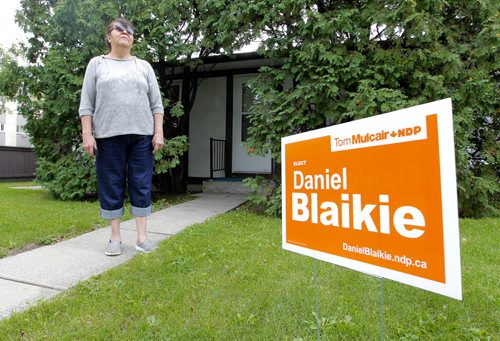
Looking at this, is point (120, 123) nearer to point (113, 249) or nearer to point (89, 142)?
point (89, 142)

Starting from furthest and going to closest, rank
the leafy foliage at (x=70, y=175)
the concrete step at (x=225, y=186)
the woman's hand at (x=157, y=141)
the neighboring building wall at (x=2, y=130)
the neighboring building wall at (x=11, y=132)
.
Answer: the neighboring building wall at (x=11, y=132)
the neighboring building wall at (x=2, y=130)
the concrete step at (x=225, y=186)
the leafy foliage at (x=70, y=175)
the woman's hand at (x=157, y=141)

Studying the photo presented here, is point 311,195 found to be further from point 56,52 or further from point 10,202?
point 10,202

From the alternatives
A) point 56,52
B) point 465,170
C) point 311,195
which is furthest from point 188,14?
point 311,195

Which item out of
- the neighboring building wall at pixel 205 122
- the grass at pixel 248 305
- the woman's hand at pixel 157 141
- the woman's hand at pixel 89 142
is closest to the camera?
the grass at pixel 248 305

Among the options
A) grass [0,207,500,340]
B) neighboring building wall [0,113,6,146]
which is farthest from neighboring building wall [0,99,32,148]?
grass [0,207,500,340]

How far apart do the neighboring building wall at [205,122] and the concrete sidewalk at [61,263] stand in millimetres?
4021

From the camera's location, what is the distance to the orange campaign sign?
3.83ft

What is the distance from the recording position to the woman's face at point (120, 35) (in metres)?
2.93

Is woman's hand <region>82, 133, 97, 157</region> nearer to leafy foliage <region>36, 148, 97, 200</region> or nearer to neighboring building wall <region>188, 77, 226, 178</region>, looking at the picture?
leafy foliage <region>36, 148, 97, 200</region>

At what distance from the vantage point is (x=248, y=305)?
7.16 feet

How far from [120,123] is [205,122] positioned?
5765 millimetres

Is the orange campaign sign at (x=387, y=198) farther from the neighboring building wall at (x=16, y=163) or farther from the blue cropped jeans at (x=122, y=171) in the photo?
the neighboring building wall at (x=16, y=163)

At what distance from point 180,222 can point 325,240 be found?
3.14 m

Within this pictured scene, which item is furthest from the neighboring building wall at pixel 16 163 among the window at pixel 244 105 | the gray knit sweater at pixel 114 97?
the gray knit sweater at pixel 114 97
